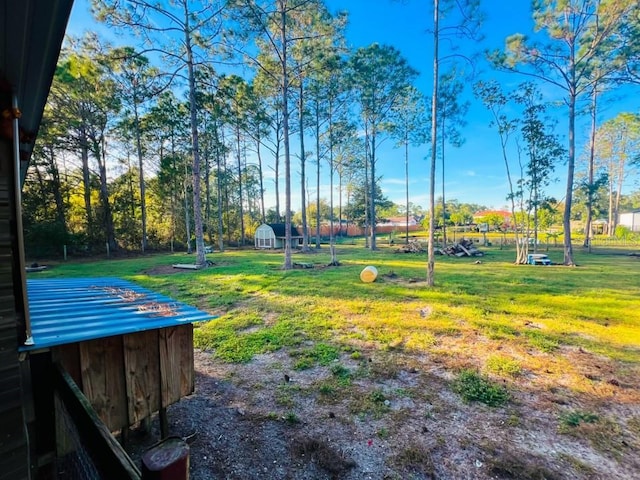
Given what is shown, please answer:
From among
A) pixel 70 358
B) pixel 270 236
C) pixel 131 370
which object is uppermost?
pixel 270 236

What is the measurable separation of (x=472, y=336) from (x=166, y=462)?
15.8ft

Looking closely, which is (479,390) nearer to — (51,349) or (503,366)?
(503,366)

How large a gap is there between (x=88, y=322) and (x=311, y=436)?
201 cm

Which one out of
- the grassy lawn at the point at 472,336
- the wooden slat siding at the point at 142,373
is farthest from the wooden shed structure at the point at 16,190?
the grassy lawn at the point at 472,336

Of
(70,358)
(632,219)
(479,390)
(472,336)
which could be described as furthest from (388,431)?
(632,219)

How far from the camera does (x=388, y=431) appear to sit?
2404 millimetres

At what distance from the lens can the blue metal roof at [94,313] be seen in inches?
65.7

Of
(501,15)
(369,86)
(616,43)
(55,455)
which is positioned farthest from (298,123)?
(55,455)

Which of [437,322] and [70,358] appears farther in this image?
[437,322]

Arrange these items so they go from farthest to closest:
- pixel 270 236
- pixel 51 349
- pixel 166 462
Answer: pixel 270 236 < pixel 51 349 < pixel 166 462

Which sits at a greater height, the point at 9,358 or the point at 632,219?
the point at 632,219

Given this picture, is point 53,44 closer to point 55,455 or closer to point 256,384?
point 55,455

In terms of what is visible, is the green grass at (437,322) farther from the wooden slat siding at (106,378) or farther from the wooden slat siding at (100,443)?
the wooden slat siding at (100,443)

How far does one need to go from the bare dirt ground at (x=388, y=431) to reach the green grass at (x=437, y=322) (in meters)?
0.33
